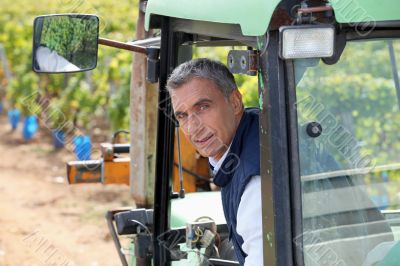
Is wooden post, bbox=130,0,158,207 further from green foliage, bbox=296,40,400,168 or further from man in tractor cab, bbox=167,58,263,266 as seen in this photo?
man in tractor cab, bbox=167,58,263,266

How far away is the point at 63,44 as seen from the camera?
2799 mm

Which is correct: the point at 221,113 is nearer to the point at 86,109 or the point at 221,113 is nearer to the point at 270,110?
the point at 270,110

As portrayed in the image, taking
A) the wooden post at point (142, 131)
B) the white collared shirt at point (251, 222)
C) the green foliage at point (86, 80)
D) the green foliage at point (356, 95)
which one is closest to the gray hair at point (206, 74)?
the green foliage at point (356, 95)

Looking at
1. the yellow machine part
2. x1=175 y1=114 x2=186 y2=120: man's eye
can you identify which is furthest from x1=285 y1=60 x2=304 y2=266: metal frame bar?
the yellow machine part

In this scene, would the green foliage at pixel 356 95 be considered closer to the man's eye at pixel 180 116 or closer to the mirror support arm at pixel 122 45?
the man's eye at pixel 180 116

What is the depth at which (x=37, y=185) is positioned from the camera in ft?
32.8

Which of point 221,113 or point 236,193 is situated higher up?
point 221,113

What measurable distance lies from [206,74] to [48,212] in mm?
6566

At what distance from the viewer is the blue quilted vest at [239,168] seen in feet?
7.56

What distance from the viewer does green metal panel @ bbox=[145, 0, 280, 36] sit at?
1932 mm

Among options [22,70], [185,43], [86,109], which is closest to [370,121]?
[185,43]

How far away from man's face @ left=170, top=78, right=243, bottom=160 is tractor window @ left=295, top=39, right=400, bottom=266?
343mm

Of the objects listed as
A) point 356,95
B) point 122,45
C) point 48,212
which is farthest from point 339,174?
point 48,212

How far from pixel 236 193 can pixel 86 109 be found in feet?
31.6
